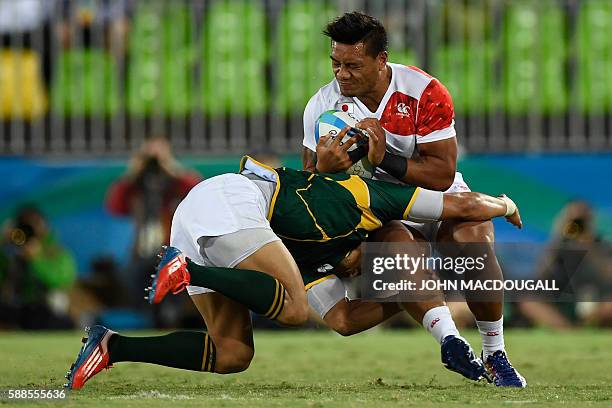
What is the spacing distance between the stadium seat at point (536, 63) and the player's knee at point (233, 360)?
7.52m

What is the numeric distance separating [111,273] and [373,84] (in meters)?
6.41

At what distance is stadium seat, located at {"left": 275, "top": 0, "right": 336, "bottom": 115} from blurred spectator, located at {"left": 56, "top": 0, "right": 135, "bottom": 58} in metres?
1.69

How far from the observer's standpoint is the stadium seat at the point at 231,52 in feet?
44.5

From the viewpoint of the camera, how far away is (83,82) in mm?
13562

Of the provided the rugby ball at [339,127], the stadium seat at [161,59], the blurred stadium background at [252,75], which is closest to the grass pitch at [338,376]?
the rugby ball at [339,127]

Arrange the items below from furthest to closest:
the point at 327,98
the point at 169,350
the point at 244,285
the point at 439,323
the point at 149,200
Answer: the point at 149,200 → the point at 327,98 → the point at 439,323 → the point at 169,350 → the point at 244,285

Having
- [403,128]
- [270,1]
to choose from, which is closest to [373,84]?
[403,128]

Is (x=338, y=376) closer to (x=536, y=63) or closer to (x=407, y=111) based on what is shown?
(x=407, y=111)

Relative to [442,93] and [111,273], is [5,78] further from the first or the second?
[442,93]

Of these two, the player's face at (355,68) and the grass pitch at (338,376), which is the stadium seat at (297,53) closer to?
the grass pitch at (338,376)

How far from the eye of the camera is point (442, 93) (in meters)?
7.41

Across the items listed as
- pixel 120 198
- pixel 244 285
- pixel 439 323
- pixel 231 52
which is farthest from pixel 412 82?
pixel 120 198

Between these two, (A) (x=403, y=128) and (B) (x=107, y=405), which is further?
(A) (x=403, y=128)

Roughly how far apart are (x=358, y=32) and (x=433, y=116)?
66 cm
